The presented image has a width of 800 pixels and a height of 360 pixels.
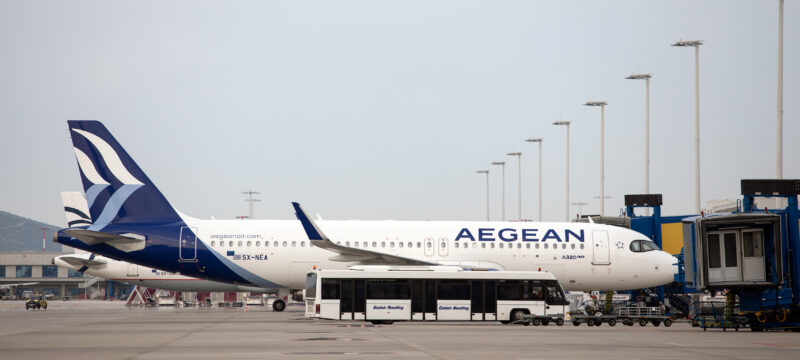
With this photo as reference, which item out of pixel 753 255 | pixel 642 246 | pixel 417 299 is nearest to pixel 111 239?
pixel 417 299

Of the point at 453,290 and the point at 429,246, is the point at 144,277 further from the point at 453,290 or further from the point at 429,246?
the point at 453,290

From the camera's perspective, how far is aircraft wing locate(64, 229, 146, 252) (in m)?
43.2

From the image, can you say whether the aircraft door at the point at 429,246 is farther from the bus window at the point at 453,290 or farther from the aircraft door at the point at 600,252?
the bus window at the point at 453,290

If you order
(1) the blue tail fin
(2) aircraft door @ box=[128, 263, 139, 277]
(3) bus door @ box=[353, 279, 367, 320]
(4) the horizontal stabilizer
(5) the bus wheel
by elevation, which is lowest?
(5) the bus wheel

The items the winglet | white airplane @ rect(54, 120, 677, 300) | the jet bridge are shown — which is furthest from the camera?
white airplane @ rect(54, 120, 677, 300)

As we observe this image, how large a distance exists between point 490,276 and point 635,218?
583 inches

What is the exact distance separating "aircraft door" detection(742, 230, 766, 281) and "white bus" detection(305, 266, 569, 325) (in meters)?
7.34

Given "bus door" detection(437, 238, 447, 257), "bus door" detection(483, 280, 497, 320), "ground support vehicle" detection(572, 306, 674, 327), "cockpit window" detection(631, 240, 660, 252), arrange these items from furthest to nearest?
"cockpit window" detection(631, 240, 660, 252) < "bus door" detection(437, 238, 447, 257) < "ground support vehicle" detection(572, 306, 674, 327) < "bus door" detection(483, 280, 497, 320)

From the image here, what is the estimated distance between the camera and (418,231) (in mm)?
45000

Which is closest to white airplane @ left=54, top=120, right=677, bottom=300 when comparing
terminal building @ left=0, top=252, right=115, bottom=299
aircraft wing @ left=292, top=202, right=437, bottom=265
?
aircraft wing @ left=292, top=202, right=437, bottom=265

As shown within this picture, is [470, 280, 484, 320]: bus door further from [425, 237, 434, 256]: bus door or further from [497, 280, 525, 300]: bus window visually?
[425, 237, 434, 256]: bus door

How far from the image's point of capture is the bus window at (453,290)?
36031mm

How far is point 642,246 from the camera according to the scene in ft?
149

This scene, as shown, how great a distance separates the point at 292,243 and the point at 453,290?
11.7 meters
